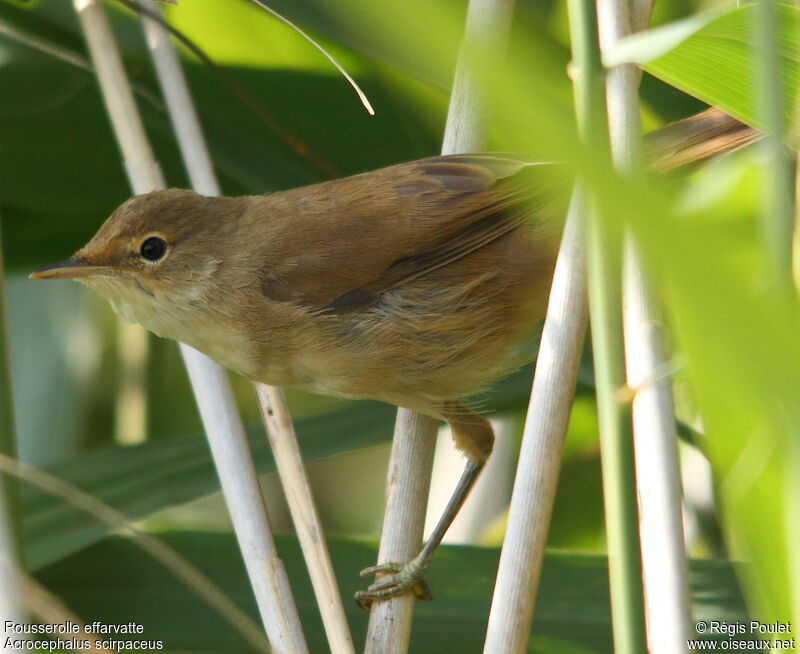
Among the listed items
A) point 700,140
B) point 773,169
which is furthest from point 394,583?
point 773,169

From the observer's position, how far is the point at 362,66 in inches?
88.5

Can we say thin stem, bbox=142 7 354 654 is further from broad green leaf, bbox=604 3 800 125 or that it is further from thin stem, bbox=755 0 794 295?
thin stem, bbox=755 0 794 295

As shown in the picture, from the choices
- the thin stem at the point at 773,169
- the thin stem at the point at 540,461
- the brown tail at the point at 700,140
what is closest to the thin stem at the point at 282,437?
the thin stem at the point at 540,461

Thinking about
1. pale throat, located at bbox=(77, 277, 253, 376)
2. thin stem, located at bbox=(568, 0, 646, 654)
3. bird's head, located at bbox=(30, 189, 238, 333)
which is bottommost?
thin stem, located at bbox=(568, 0, 646, 654)

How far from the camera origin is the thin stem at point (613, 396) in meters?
0.83

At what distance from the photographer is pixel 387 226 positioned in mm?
1965

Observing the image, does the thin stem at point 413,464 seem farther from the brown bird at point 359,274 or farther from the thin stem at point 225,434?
the thin stem at point 225,434

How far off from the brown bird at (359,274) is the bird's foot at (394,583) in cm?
4

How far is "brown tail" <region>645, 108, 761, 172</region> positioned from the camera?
1.72m

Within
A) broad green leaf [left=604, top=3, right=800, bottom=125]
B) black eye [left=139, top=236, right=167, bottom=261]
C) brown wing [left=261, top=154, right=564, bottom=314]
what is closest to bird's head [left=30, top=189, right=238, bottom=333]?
black eye [left=139, top=236, right=167, bottom=261]

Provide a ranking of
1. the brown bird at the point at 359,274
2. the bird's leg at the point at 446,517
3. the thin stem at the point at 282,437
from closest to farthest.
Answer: the thin stem at the point at 282,437, the bird's leg at the point at 446,517, the brown bird at the point at 359,274

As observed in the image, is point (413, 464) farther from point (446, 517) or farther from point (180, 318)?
point (180, 318)

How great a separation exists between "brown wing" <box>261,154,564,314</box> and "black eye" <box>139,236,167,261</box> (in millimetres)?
223

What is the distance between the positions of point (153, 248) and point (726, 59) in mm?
1305
